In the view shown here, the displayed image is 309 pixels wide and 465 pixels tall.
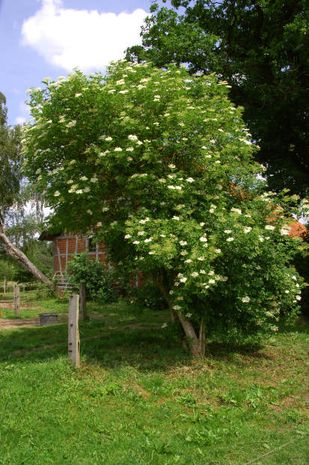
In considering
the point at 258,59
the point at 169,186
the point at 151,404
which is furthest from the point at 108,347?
the point at 258,59

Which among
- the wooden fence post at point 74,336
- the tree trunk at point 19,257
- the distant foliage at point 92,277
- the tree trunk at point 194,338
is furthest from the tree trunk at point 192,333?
the tree trunk at point 19,257

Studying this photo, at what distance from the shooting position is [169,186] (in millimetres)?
7984

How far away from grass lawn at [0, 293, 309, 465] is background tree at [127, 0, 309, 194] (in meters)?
7.88

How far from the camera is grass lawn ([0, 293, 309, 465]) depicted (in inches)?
204

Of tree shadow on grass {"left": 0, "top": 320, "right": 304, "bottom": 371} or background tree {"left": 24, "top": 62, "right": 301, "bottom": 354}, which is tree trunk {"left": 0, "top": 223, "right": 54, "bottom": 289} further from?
background tree {"left": 24, "top": 62, "right": 301, "bottom": 354}

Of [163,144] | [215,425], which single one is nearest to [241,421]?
[215,425]

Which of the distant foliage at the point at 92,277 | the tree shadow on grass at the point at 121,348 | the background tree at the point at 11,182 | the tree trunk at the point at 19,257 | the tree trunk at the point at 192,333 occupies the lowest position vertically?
the tree shadow on grass at the point at 121,348

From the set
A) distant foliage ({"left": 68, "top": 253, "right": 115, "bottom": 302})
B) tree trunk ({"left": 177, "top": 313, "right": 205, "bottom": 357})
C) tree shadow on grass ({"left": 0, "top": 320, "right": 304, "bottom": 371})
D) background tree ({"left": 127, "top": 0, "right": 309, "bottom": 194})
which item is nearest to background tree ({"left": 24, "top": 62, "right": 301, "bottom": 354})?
tree trunk ({"left": 177, "top": 313, "right": 205, "bottom": 357})

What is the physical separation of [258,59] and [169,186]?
958 centimetres

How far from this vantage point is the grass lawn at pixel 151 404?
519 centimetres

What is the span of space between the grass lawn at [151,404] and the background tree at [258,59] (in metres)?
7.88

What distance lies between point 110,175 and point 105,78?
5.83 ft

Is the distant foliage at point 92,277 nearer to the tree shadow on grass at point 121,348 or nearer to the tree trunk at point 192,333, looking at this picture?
the tree shadow on grass at point 121,348

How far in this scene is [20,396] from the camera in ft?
21.9
